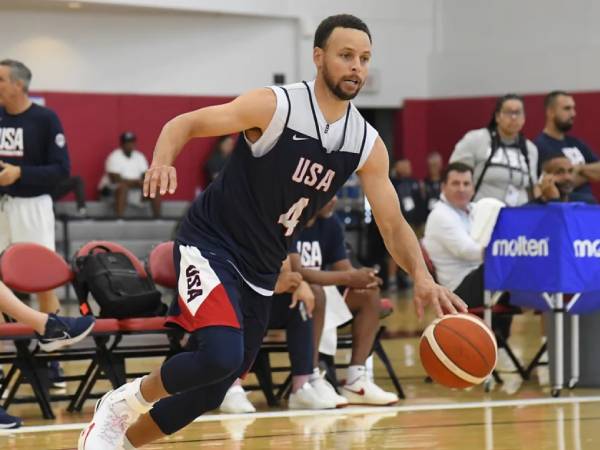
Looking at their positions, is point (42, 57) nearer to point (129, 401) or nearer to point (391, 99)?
point (391, 99)

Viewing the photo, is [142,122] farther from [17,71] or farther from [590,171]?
[17,71]

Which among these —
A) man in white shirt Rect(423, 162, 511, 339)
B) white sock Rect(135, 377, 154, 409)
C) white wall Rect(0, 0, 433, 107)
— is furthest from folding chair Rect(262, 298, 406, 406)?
white wall Rect(0, 0, 433, 107)

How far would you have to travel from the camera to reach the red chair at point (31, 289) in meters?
7.00

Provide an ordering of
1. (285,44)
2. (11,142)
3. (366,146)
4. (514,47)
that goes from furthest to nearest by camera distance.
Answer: (285,44) < (514,47) < (11,142) < (366,146)

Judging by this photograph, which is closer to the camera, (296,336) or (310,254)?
(296,336)

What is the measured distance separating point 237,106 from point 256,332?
94cm

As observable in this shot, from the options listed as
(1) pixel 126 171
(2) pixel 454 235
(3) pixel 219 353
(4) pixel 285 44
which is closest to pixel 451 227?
(2) pixel 454 235

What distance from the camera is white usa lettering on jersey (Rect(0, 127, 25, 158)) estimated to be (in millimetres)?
8125

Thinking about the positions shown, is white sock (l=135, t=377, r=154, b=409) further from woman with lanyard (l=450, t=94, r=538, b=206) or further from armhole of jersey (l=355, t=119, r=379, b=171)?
woman with lanyard (l=450, t=94, r=538, b=206)

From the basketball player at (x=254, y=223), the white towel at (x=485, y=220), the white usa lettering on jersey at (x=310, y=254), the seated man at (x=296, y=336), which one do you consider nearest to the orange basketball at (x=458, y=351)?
the basketball player at (x=254, y=223)

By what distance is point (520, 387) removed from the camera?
26.8 feet

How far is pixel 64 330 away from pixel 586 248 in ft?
10.5

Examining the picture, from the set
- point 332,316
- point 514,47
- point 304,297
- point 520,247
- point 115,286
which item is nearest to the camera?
point 304,297

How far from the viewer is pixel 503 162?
9.17 m
